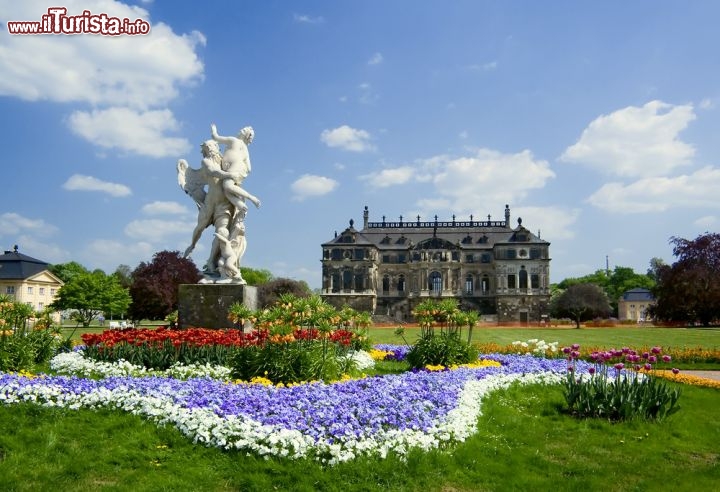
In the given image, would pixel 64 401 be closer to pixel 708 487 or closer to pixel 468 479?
pixel 468 479

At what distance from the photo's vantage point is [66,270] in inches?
3639

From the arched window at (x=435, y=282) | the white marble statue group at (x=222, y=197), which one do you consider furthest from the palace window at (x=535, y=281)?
the white marble statue group at (x=222, y=197)

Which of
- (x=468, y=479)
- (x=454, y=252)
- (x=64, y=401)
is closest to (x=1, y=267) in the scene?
(x=454, y=252)

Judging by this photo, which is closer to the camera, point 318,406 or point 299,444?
point 299,444

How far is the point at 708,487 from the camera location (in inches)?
239

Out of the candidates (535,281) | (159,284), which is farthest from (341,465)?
(535,281)

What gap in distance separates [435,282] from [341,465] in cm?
7420

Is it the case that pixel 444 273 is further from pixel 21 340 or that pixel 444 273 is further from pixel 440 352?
pixel 21 340

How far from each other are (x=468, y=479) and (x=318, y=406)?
2.18 meters

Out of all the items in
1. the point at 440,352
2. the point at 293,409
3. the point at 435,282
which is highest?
the point at 435,282

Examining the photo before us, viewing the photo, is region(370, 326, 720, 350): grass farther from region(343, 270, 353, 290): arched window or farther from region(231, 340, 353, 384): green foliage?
region(343, 270, 353, 290): arched window

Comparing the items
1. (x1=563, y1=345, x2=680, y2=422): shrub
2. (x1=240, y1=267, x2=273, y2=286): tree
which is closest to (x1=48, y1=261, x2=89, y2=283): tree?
(x1=240, y1=267, x2=273, y2=286): tree

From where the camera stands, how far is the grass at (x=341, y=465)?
18.7ft

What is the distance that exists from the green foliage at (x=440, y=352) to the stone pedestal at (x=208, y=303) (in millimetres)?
4742
